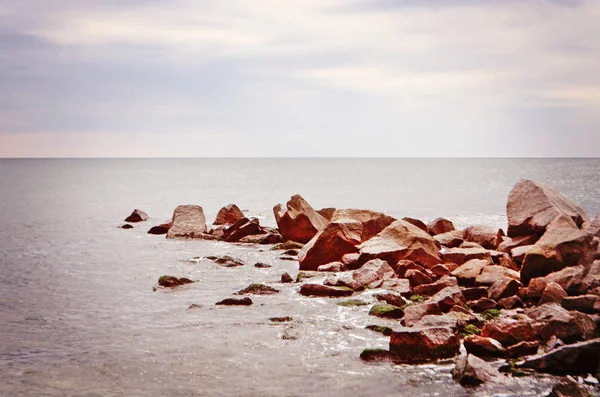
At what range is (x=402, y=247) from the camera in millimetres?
20312

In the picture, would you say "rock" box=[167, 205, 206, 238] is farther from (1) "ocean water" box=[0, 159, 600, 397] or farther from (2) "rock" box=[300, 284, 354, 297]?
(2) "rock" box=[300, 284, 354, 297]

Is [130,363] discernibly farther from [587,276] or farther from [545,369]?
[587,276]

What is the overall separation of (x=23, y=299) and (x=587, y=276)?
1594 cm

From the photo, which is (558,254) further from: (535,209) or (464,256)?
(535,209)

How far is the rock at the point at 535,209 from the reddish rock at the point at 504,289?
20.5 feet

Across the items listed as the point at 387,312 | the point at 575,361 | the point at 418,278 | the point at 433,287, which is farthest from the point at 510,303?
the point at 575,361

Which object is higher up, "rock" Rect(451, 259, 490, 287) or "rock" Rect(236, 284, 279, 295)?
"rock" Rect(451, 259, 490, 287)

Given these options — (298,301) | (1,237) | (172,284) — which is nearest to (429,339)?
(298,301)

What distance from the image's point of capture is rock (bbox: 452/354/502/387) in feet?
35.0

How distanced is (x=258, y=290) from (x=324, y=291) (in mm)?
1975

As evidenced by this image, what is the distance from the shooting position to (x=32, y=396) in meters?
10.5

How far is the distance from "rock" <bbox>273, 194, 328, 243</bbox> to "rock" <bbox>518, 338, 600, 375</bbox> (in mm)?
17017

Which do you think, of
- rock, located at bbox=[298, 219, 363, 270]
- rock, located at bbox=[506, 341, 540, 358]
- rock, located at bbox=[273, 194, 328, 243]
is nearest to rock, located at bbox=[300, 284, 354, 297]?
rock, located at bbox=[298, 219, 363, 270]

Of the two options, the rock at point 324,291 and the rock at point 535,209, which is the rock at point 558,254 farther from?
the rock at point 324,291
